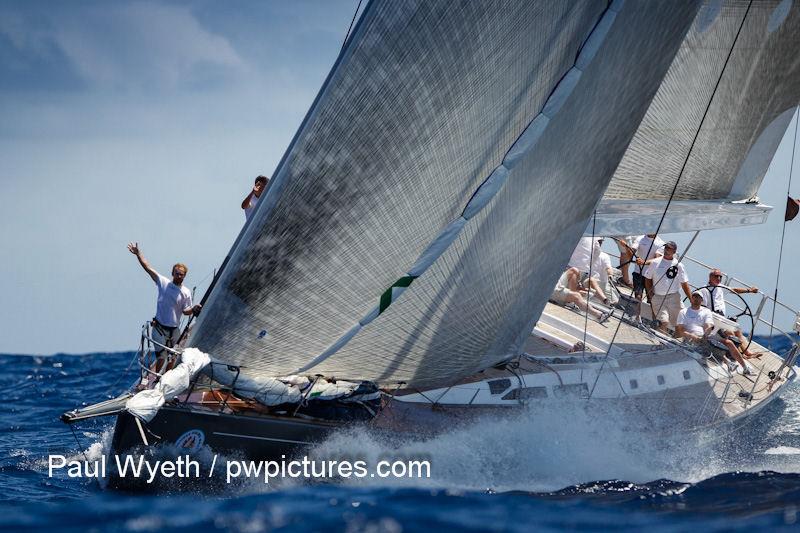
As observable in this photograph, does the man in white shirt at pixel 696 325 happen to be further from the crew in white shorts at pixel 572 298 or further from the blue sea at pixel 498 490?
the blue sea at pixel 498 490

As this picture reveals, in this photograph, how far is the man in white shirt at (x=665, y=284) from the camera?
39.7ft

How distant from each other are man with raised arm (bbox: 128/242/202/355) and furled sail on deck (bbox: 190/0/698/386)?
1.50 m

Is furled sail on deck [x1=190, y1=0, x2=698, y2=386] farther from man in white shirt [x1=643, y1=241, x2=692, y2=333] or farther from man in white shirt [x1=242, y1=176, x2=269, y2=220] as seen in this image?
man in white shirt [x1=643, y1=241, x2=692, y2=333]

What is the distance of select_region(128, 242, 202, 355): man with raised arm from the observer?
31.5 feet

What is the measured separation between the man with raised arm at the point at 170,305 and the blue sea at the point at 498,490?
4.82ft

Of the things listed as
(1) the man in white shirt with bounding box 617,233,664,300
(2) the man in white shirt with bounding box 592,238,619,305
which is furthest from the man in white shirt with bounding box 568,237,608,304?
(1) the man in white shirt with bounding box 617,233,664,300

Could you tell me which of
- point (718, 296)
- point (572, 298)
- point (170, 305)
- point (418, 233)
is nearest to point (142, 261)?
point (170, 305)

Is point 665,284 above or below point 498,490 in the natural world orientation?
above

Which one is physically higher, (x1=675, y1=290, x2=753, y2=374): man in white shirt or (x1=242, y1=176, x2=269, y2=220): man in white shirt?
(x1=242, y1=176, x2=269, y2=220): man in white shirt

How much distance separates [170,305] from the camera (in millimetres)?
9633

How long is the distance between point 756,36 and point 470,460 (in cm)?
644

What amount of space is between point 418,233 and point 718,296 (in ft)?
21.7

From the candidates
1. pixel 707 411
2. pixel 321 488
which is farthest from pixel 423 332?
pixel 707 411

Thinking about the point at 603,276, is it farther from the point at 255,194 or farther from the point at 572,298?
the point at 255,194
